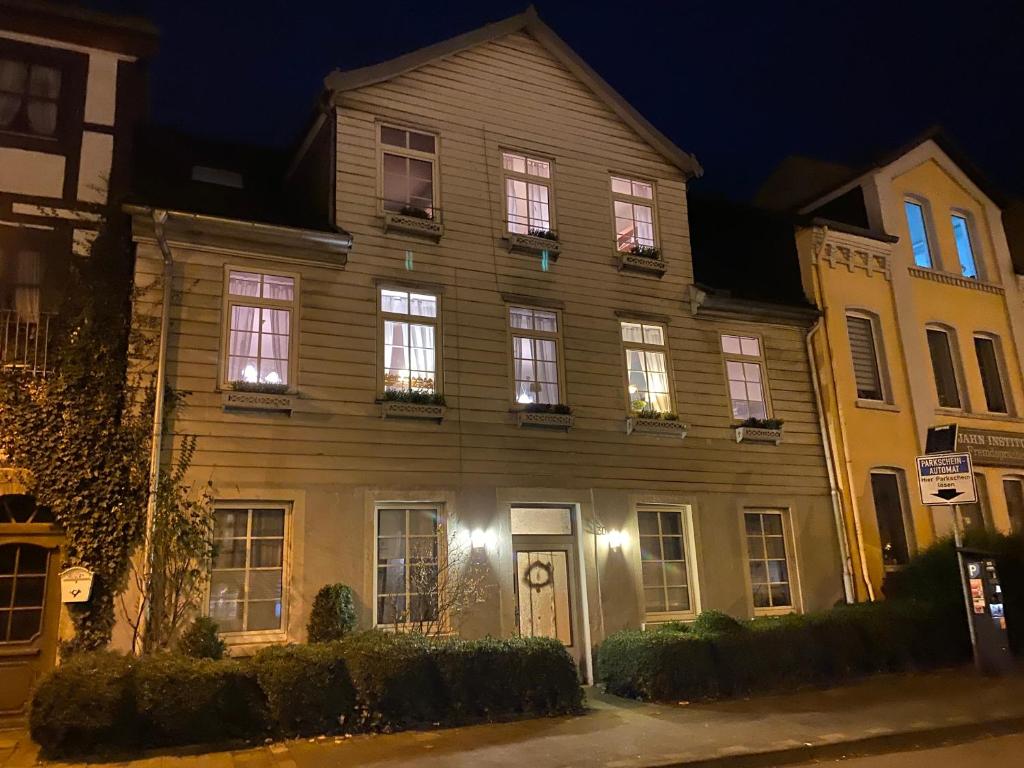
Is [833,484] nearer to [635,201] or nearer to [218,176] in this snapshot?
[635,201]

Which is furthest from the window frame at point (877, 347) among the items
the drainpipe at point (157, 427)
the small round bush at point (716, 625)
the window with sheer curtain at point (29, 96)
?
the window with sheer curtain at point (29, 96)

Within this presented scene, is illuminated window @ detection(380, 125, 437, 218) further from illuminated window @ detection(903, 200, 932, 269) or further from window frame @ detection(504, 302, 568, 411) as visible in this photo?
illuminated window @ detection(903, 200, 932, 269)

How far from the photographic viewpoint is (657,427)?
46.4 feet

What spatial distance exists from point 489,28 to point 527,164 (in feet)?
8.04

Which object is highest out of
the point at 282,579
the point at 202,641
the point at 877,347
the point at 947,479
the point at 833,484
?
the point at 877,347

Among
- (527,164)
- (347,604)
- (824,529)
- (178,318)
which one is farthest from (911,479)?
(178,318)

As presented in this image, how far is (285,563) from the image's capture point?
11102 millimetres

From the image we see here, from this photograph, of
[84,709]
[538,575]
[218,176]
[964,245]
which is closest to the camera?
[84,709]

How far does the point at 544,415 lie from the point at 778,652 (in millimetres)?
4873

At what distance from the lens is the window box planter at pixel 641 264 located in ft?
48.6

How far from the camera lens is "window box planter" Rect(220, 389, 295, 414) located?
1111cm

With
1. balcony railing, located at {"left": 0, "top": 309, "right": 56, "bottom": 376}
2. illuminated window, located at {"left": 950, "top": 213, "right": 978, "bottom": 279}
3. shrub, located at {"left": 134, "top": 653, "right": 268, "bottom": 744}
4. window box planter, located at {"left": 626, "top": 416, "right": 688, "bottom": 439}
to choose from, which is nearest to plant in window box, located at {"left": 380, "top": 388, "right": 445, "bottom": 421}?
window box planter, located at {"left": 626, "top": 416, "right": 688, "bottom": 439}

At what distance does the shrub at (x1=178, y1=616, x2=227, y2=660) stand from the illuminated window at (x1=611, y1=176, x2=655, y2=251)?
9.32m

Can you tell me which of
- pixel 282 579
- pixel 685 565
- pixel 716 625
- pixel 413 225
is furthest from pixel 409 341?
pixel 716 625
